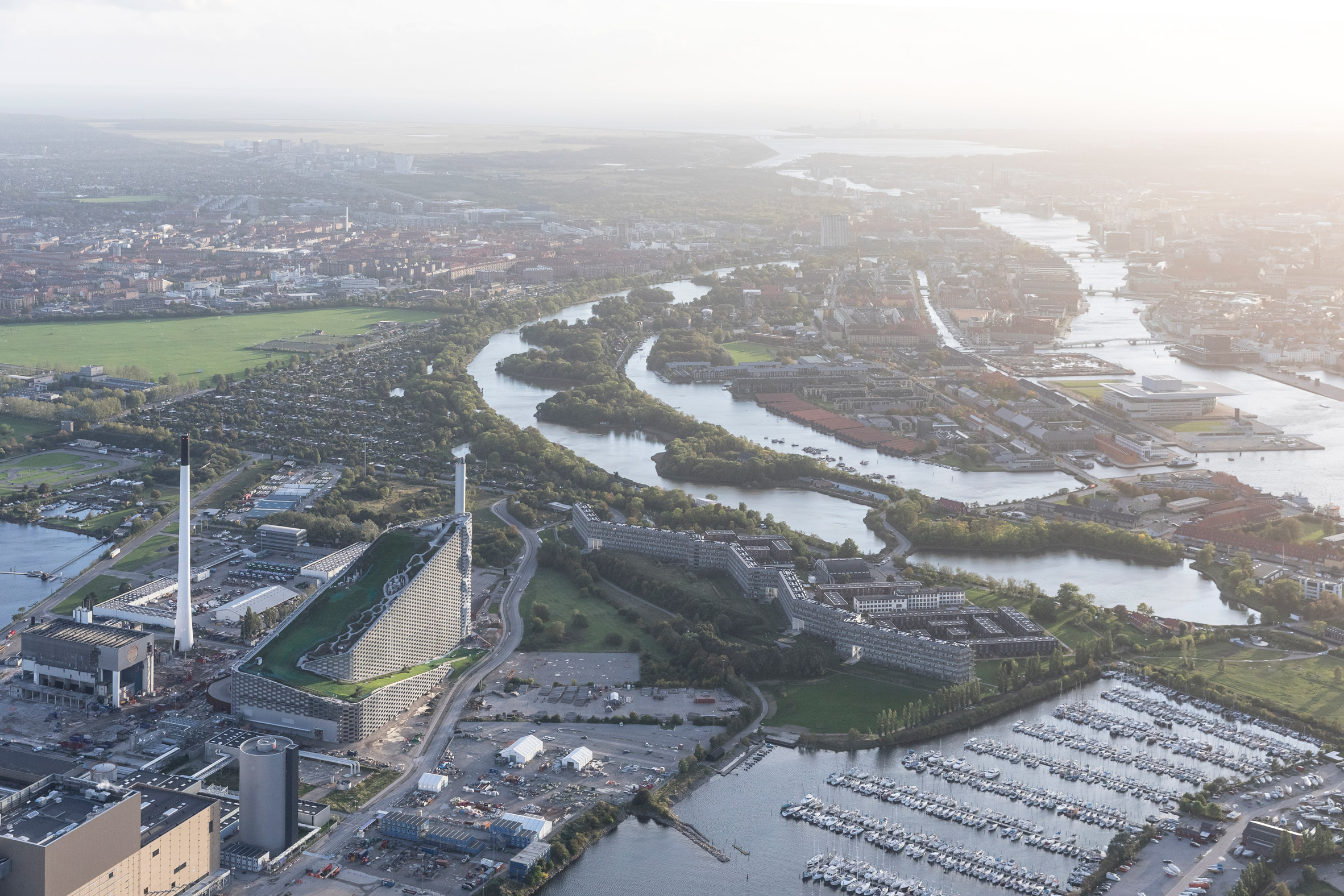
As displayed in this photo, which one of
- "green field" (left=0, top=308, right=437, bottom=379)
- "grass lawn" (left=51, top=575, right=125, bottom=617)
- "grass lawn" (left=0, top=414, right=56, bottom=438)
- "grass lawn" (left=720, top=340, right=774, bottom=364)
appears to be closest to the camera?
"grass lawn" (left=51, top=575, right=125, bottom=617)

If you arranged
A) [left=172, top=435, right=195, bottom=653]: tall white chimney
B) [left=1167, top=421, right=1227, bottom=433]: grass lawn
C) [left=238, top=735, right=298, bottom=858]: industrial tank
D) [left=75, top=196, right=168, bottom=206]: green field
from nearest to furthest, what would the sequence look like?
1. [left=238, top=735, right=298, bottom=858]: industrial tank
2. [left=172, top=435, right=195, bottom=653]: tall white chimney
3. [left=1167, top=421, right=1227, bottom=433]: grass lawn
4. [left=75, top=196, right=168, bottom=206]: green field

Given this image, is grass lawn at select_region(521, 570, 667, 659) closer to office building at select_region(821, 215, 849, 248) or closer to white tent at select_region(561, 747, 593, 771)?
white tent at select_region(561, 747, 593, 771)

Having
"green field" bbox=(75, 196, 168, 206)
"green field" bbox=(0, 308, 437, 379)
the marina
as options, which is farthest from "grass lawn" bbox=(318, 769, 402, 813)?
"green field" bbox=(75, 196, 168, 206)

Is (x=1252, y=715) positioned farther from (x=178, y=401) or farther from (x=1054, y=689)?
(x=178, y=401)

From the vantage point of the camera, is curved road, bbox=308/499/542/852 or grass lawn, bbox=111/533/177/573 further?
grass lawn, bbox=111/533/177/573

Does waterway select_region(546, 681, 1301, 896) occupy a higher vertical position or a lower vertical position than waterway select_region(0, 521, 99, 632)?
higher
